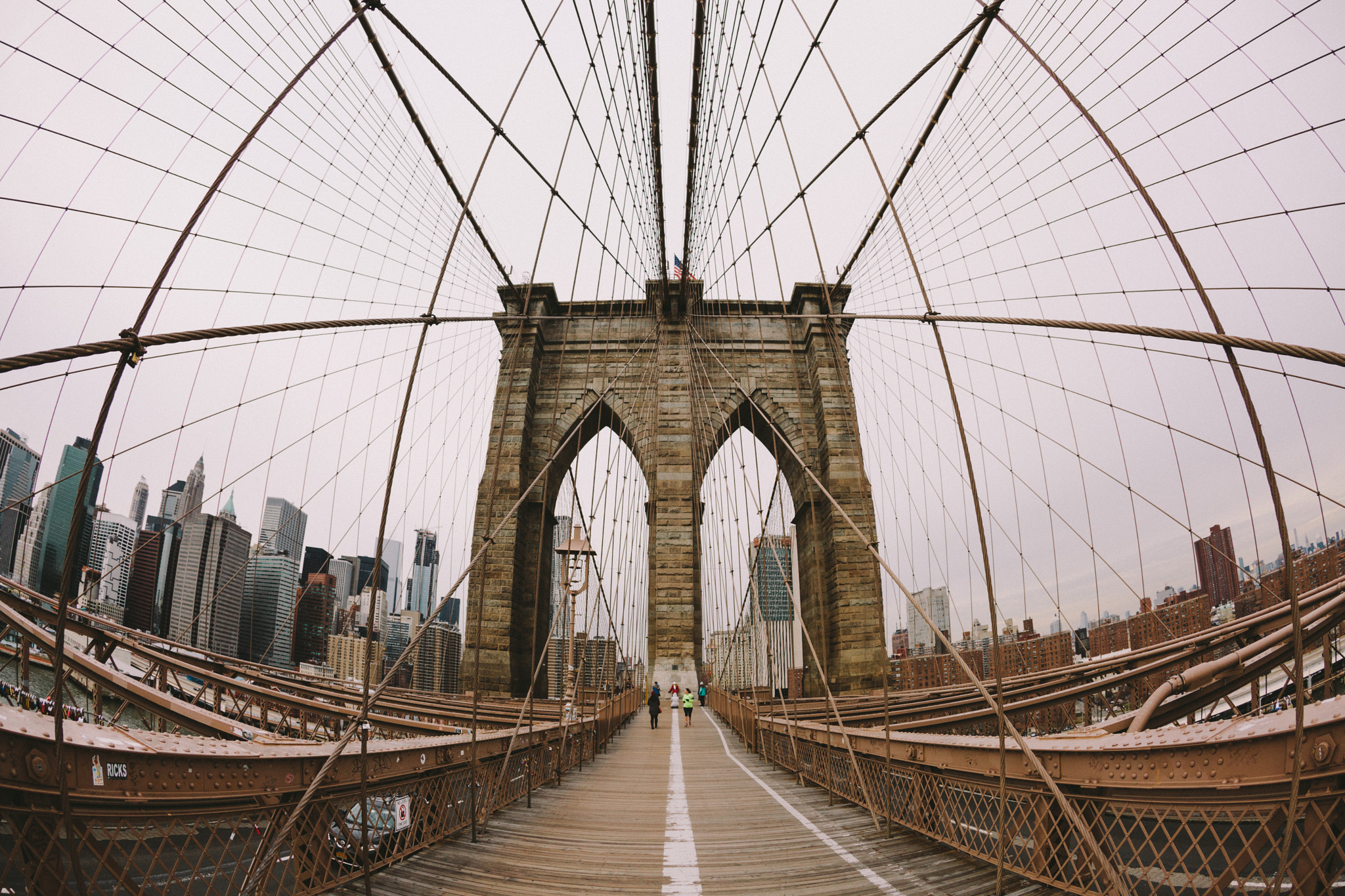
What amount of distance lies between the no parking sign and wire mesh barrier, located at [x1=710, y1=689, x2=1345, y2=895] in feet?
9.00

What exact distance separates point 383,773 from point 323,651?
972 cm

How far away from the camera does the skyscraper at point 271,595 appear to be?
362 inches

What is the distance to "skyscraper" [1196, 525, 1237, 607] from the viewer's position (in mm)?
6559

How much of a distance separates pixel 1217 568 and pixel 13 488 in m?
11.9

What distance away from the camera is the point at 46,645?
266cm

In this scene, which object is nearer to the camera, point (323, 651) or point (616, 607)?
point (323, 651)

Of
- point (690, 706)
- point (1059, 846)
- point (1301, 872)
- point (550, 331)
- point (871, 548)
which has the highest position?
point (550, 331)

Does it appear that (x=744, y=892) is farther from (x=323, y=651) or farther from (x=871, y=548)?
(x=323, y=651)

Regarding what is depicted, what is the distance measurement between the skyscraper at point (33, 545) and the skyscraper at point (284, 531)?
8.81 ft

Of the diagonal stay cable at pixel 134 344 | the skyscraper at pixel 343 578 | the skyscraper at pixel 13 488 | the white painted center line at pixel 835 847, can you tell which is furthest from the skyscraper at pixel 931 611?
the skyscraper at pixel 13 488

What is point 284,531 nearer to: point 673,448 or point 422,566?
point 422,566

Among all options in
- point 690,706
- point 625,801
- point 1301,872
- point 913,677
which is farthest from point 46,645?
point 913,677

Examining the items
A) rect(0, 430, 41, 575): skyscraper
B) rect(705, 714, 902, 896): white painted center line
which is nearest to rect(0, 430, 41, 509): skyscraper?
rect(0, 430, 41, 575): skyscraper

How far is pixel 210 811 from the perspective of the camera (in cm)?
214
